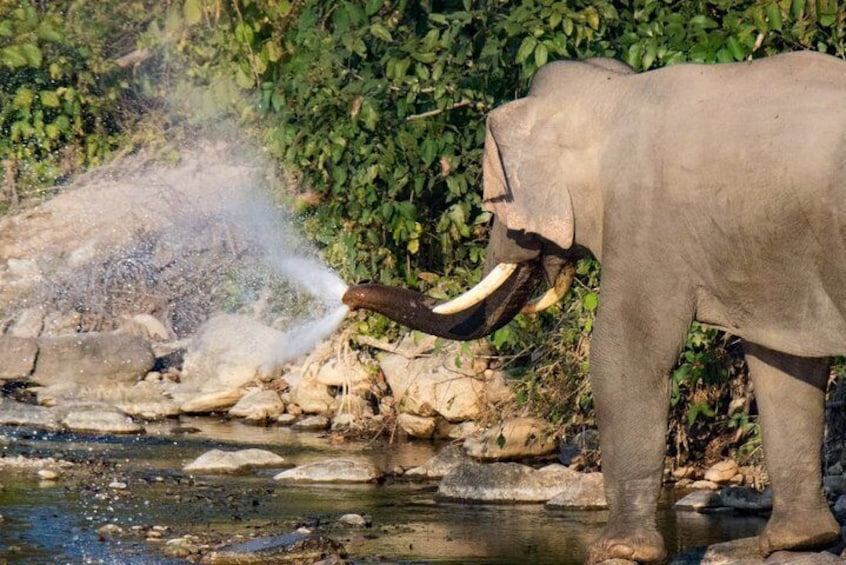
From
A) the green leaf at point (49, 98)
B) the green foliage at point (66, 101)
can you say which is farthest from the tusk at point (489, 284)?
the green leaf at point (49, 98)

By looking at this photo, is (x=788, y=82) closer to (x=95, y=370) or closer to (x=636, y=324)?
(x=636, y=324)

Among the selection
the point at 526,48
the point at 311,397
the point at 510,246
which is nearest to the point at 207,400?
the point at 311,397

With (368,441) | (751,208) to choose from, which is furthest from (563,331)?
(751,208)

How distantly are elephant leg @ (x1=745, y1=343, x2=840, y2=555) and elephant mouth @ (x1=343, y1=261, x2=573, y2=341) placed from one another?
106 centimetres

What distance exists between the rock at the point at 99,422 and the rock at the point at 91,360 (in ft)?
5.78

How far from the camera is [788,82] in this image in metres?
7.38

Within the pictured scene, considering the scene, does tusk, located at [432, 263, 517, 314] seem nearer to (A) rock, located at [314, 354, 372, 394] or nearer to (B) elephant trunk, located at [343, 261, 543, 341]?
(B) elephant trunk, located at [343, 261, 543, 341]

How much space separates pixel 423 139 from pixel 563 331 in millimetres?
1495

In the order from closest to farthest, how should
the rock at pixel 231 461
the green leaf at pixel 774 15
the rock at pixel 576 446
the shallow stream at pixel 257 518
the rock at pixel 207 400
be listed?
1. the shallow stream at pixel 257 518
2. the green leaf at pixel 774 15
3. the rock at pixel 231 461
4. the rock at pixel 576 446
5. the rock at pixel 207 400

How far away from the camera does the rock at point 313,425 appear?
44.9 feet

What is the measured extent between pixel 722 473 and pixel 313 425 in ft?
12.1

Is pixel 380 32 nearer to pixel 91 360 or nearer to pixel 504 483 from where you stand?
pixel 504 483

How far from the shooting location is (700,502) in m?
10.2

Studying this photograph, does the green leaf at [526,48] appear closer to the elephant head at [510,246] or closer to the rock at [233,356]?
the elephant head at [510,246]
